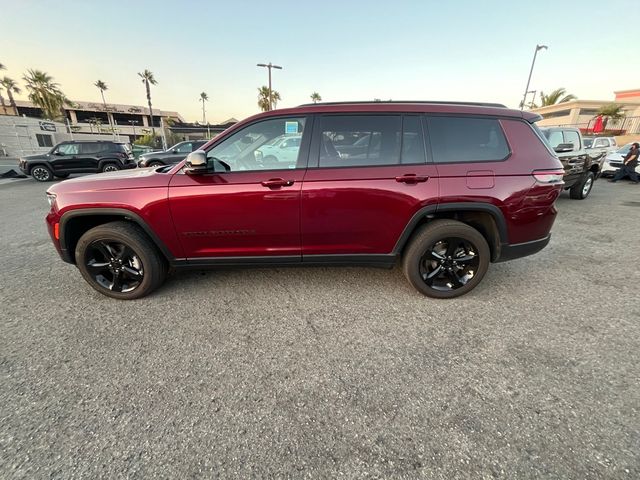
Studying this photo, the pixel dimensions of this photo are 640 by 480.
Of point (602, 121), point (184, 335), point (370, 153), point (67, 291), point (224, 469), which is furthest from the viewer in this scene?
point (602, 121)

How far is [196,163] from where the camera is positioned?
2461mm

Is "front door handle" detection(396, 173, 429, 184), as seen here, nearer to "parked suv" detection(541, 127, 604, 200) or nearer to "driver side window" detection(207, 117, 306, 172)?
"driver side window" detection(207, 117, 306, 172)

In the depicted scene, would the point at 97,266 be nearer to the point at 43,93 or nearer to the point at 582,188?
the point at 582,188

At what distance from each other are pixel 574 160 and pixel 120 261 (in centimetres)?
910

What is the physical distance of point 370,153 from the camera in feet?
8.87

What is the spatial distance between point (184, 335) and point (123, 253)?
112 centimetres

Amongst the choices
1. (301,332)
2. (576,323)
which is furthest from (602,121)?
(301,332)

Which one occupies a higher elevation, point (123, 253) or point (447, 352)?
point (123, 253)

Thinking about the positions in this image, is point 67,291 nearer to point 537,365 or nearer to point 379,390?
point 379,390

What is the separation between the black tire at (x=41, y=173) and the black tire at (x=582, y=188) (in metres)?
18.6

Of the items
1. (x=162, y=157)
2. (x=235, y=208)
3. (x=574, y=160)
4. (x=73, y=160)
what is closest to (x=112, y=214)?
(x=235, y=208)

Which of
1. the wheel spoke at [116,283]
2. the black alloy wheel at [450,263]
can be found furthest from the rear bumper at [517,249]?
the wheel spoke at [116,283]

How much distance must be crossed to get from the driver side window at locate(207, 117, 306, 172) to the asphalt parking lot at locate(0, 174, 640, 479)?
1.31 metres

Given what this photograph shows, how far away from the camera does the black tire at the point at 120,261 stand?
279 centimetres
